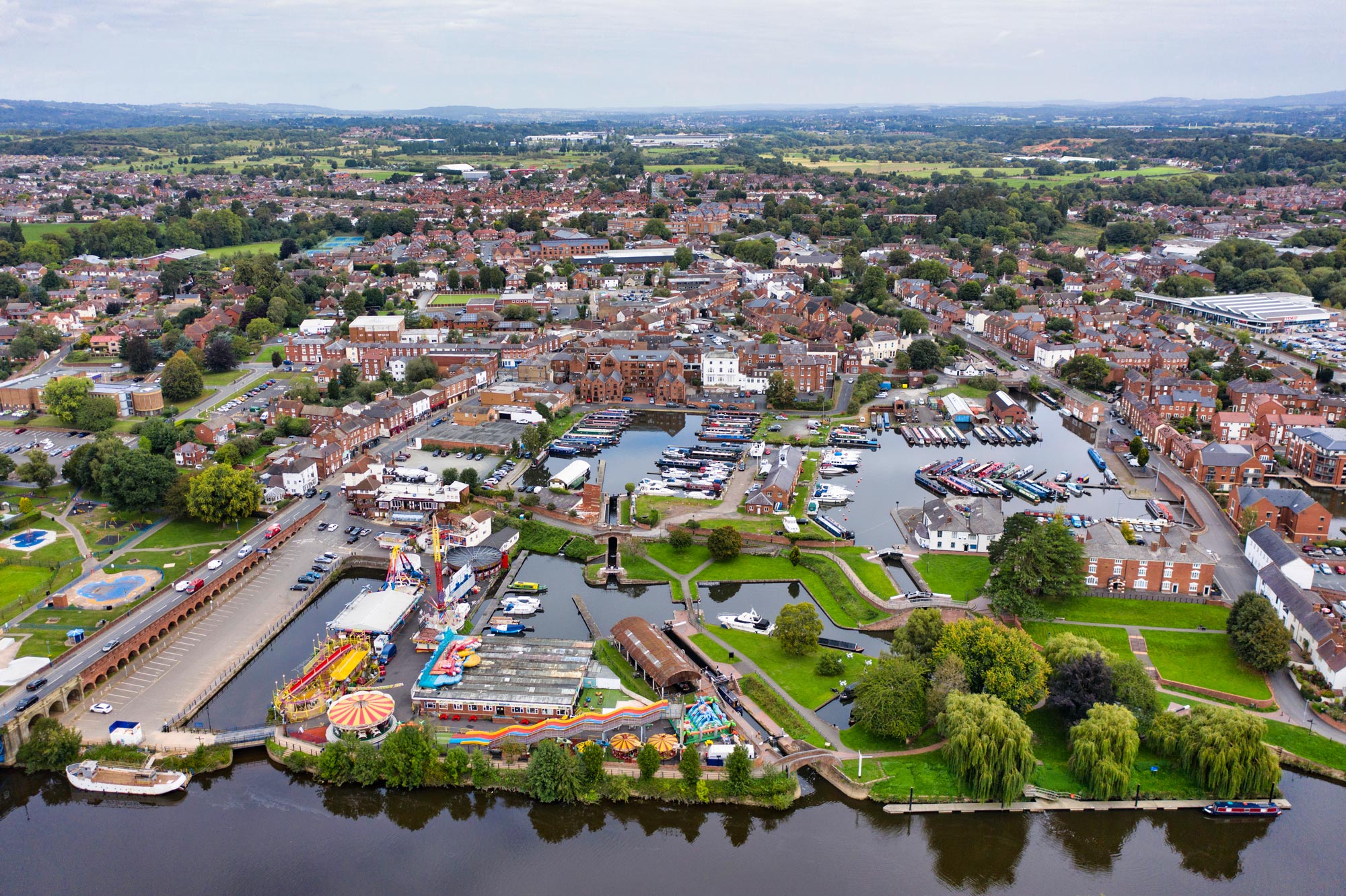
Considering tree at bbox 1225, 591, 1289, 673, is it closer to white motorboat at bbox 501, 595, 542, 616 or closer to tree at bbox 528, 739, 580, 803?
tree at bbox 528, 739, 580, 803

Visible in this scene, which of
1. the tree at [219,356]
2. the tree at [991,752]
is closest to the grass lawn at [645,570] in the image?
Answer: the tree at [991,752]

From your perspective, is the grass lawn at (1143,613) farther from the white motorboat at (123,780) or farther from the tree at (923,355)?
the tree at (923,355)

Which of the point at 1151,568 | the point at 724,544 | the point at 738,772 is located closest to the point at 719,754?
the point at 738,772

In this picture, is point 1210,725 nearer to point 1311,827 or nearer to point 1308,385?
point 1311,827

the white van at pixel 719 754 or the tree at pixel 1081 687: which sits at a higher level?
the tree at pixel 1081 687

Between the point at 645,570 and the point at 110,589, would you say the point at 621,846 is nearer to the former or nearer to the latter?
the point at 645,570

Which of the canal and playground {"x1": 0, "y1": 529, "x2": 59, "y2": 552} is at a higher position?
playground {"x1": 0, "y1": 529, "x2": 59, "y2": 552}

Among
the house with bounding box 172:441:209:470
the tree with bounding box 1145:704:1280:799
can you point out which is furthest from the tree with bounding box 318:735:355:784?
the house with bounding box 172:441:209:470
